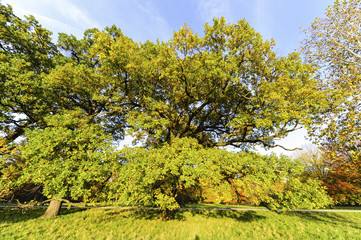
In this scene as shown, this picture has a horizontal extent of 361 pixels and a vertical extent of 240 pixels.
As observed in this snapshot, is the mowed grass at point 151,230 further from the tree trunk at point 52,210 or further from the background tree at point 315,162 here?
the background tree at point 315,162

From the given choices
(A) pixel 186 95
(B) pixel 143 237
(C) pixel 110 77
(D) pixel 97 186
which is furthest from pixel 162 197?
(C) pixel 110 77

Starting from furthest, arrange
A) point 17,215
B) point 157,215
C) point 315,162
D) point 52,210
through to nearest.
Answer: point 315,162, point 157,215, point 17,215, point 52,210

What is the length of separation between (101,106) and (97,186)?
6544 mm

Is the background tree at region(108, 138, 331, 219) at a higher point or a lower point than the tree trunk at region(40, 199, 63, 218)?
higher

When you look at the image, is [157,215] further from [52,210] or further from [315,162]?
[315,162]

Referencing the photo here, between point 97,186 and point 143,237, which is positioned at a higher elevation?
point 97,186

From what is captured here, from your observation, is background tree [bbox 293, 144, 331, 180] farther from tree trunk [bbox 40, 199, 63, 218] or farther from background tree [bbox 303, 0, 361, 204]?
tree trunk [bbox 40, 199, 63, 218]

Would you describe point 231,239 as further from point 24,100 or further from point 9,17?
point 9,17

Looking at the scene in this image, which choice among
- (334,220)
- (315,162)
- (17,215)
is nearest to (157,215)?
(17,215)

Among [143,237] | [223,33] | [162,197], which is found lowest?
[143,237]

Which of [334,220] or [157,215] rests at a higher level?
[334,220]

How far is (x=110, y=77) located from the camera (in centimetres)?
1051

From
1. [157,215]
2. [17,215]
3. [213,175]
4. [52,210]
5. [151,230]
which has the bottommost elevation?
[17,215]

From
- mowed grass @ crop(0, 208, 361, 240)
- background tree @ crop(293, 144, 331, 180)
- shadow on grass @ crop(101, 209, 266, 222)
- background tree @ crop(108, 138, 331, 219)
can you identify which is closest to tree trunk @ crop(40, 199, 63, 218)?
mowed grass @ crop(0, 208, 361, 240)
